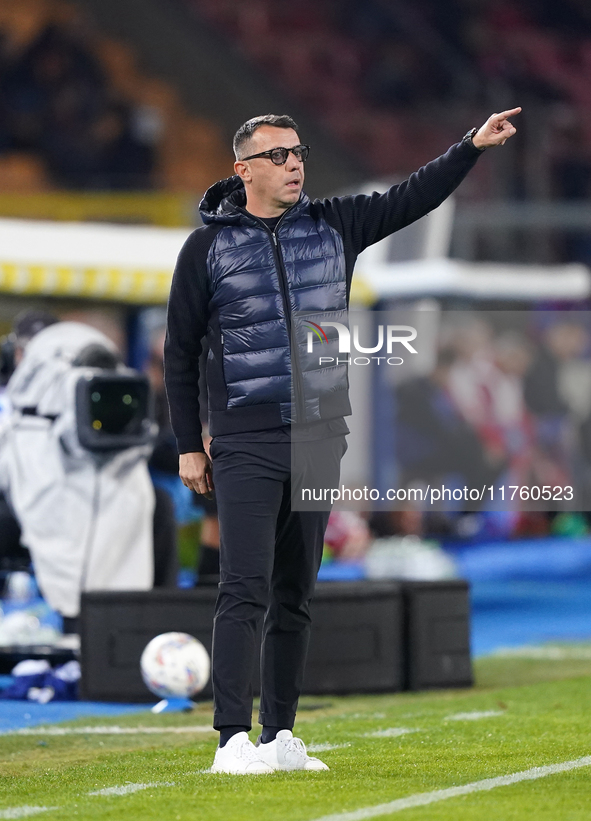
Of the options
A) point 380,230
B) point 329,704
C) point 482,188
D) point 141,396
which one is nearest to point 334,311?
point 380,230

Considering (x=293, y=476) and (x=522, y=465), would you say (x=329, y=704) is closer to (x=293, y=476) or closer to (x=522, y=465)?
(x=522, y=465)

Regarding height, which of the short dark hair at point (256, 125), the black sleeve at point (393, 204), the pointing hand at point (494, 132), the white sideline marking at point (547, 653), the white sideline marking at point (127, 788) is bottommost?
the white sideline marking at point (127, 788)

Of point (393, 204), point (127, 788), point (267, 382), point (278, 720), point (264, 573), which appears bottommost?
point (127, 788)

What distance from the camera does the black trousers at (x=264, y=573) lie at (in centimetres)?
407

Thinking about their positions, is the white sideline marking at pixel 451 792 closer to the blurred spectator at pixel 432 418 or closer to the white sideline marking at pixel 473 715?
the white sideline marking at pixel 473 715

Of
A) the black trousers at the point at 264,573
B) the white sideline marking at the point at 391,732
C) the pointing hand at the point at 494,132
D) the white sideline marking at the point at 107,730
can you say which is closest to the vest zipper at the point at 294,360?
the black trousers at the point at 264,573

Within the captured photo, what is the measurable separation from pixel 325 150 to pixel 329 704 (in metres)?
14.5

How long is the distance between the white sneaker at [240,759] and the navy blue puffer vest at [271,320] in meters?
0.85

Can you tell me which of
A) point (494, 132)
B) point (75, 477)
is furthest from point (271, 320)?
point (75, 477)

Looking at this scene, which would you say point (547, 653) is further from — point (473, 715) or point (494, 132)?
point (494, 132)

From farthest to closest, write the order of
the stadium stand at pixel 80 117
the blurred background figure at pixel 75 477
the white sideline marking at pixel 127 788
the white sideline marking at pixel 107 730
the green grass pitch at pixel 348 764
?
1. the stadium stand at pixel 80 117
2. the blurred background figure at pixel 75 477
3. the white sideline marking at pixel 107 730
4. the white sideline marking at pixel 127 788
5. the green grass pitch at pixel 348 764

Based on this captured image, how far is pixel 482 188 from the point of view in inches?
605

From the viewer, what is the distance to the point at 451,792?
3793 millimetres

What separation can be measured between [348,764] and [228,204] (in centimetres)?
165
